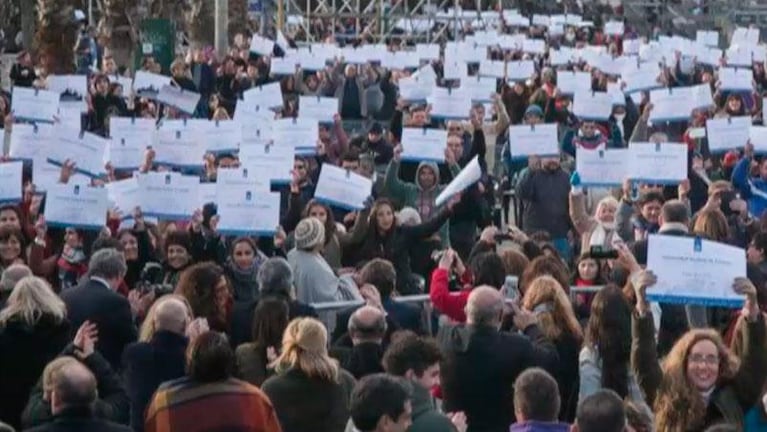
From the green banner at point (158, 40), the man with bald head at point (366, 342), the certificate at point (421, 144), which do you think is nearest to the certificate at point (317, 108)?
the certificate at point (421, 144)

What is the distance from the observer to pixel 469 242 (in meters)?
19.1

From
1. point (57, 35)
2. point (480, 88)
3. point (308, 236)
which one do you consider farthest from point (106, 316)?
point (57, 35)

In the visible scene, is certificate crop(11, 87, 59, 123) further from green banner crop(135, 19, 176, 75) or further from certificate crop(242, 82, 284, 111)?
green banner crop(135, 19, 176, 75)

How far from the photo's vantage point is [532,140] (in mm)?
21953

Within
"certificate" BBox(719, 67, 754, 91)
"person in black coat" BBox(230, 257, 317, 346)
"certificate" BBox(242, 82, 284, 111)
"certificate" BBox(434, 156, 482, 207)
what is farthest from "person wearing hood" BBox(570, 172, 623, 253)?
"certificate" BBox(719, 67, 754, 91)

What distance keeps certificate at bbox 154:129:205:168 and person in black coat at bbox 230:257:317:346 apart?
8082 mm

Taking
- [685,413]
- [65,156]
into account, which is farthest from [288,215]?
[685,413]

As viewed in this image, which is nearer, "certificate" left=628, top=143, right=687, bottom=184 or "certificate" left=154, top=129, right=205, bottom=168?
"certificate" left=628, top=143, right=687, bottom=184

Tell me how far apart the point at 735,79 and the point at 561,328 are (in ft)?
58.1

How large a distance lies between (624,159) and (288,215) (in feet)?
11.1

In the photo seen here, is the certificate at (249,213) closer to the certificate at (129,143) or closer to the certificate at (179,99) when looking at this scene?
the certificate at (129,143)

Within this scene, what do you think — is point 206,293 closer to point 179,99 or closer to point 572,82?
point 179,99

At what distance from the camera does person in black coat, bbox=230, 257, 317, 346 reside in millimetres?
12312

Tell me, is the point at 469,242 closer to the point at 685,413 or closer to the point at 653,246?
the point at 653,246
